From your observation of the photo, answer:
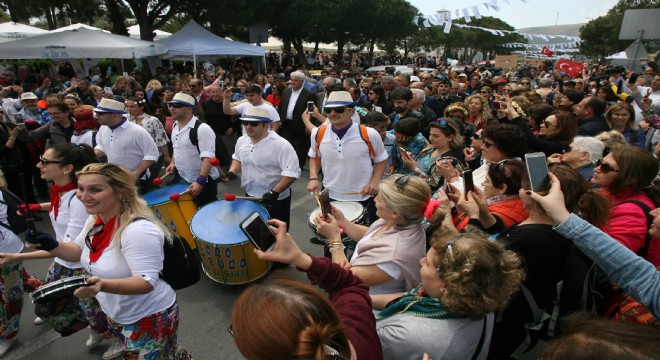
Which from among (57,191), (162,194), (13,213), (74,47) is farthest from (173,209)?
(74,47)

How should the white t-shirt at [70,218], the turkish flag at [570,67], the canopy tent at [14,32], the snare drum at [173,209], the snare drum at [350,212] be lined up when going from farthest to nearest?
1. the canopy tent at [14,32]
2. the turkish flag at [570,67]
3. the snare drum at [173,209]
4. the snare drum at [350,212]
5. the white t-shirt at [70,218]

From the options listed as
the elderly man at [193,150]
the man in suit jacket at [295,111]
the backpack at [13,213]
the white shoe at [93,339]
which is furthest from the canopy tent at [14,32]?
the white shoe at [93,339]

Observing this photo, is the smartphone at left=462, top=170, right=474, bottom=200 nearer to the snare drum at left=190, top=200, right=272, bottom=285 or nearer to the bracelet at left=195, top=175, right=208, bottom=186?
the snare drum at left=190, top=200, right=272, bottom=285

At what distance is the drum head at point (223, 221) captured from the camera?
3.57 meters

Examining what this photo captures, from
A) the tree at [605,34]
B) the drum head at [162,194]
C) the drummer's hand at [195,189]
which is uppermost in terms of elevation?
the tree at [605,34]

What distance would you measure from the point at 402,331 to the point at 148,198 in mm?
3533

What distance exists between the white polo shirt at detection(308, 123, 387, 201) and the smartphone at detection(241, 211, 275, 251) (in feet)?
7.28

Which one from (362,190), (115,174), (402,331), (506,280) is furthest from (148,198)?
(506,280)

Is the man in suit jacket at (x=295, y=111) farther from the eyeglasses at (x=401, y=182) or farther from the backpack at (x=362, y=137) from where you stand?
the eyeglasses at (x=401, y=182)

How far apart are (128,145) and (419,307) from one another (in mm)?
4086

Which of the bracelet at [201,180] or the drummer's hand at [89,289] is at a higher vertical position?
the drummer's hand at [89,289]

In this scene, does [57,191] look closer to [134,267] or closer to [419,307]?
[134,267]

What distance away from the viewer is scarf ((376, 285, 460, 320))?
63.6 inches

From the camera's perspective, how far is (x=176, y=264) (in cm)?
245
